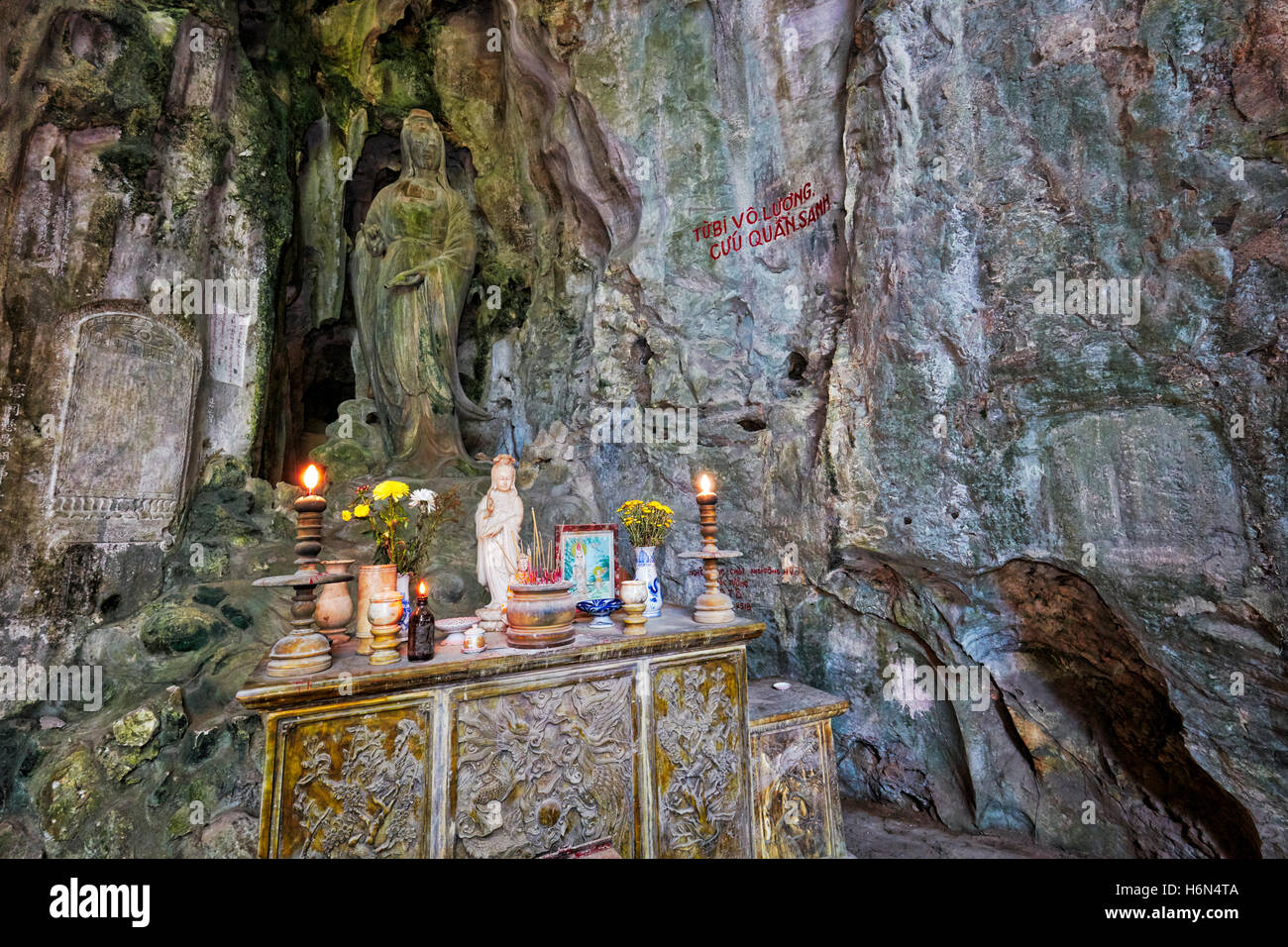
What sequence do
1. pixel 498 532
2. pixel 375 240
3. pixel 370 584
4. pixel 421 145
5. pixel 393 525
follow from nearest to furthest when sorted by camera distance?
pixel 370 584 → pixel 393 525 → pixel 498 532 → pixel 375 240 → pixel 421 145

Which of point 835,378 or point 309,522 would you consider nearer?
point 309,522

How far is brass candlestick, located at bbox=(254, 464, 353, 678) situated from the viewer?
2.67 m

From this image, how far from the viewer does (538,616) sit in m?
3.15

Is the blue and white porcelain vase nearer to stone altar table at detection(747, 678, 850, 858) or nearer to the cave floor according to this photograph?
stone altar table at detection(747, 678, 850, 858)

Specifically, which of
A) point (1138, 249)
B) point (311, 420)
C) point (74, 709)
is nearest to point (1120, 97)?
point (1138, 249)

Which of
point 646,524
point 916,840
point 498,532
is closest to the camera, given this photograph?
point 498,532

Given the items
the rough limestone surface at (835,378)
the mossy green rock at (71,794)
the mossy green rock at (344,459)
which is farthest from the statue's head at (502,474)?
the mossy green rock at (344,459)

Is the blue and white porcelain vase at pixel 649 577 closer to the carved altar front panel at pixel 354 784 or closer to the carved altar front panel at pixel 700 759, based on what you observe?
the carved altar front panel at pixel 700 759

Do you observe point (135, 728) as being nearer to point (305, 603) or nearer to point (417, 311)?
point (305, 603)

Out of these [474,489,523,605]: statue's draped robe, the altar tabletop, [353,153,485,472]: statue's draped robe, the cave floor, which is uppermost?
[353,153,485,472]: statue's draped robe

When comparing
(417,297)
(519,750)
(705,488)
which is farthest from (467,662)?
(417,297)

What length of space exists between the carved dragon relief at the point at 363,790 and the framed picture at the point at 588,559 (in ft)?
4.58

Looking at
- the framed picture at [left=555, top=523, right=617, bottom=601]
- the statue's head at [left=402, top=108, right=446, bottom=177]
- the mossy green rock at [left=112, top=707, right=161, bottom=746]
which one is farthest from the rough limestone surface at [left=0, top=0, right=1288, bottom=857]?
the framed picture at [left=555, top=523, right=617, bottom=601]

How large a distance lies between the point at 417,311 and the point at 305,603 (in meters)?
5.95
